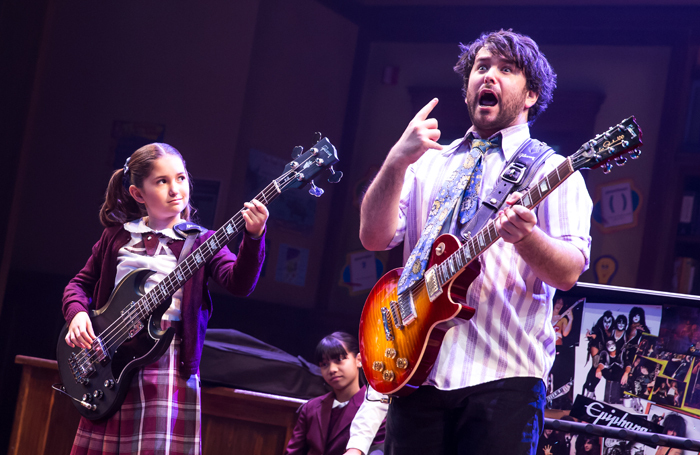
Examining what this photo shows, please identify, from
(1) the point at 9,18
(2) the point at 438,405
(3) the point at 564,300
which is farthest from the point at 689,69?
(1) the point at 9,18

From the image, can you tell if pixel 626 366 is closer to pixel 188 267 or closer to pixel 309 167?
pixel 309 167

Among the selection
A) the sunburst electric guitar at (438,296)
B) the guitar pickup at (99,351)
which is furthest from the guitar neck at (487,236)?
the guitar pickup at (99,351)

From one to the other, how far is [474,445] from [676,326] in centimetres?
103

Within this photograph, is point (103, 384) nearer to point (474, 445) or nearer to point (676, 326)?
point (474, 445)

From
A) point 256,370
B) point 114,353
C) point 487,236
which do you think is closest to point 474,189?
point 487,236

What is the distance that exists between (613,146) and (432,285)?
1.35ft

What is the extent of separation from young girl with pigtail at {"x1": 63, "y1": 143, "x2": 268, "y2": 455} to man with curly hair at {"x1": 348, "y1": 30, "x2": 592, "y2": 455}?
60 centimetres

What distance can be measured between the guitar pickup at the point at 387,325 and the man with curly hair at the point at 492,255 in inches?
3.3

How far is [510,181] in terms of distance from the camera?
1288mm

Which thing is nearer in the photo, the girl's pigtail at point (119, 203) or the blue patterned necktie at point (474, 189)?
the blue patterned necktie at point (474, 189)

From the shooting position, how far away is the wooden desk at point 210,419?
246 centimetres

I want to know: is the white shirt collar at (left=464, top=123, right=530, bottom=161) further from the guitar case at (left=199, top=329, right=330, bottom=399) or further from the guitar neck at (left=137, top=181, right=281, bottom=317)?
the guitar case at (left=199, top=329, right=330, bottom=399)

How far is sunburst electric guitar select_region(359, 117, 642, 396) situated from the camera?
1186 mm

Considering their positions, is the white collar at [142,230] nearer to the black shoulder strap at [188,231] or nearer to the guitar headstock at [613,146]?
the black shoulder strap at [188,231]
